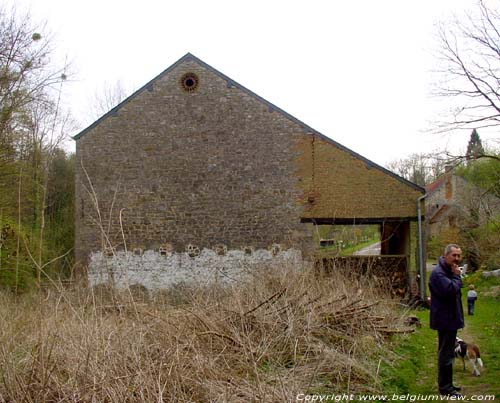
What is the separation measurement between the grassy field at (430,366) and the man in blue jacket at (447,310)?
32cm

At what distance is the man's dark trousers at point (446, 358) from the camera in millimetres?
6527

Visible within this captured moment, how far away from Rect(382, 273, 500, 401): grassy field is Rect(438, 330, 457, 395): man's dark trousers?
0.23 meters

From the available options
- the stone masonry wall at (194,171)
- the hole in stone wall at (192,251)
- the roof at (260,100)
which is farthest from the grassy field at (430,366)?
the hole in stone wall at (192,251)

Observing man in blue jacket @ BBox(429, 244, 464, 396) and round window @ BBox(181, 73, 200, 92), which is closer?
man in blue jacket @ BBox(429, 244, 464, 396)

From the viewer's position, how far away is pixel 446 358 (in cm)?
654

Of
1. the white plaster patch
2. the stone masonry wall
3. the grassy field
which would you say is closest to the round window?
the stone masonry wall

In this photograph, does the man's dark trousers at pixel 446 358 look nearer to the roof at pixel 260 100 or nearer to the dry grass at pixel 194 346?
the dry grass at pixel 194 346

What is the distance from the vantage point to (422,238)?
17.0 metres

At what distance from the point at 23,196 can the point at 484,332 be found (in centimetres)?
1467

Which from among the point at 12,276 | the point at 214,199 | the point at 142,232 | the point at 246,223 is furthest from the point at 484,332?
the point at 12,276

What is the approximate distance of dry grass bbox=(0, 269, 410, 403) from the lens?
17.5 feet

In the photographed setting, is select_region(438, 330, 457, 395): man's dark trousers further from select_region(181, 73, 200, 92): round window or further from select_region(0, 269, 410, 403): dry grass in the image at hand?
select_region(181, 73, 200, 92): round window

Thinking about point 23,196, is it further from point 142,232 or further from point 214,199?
point 214,199

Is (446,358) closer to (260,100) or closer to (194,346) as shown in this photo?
(194,346)
